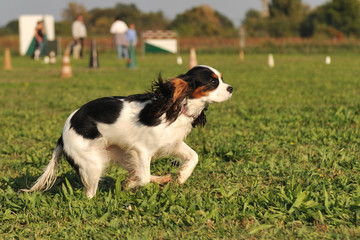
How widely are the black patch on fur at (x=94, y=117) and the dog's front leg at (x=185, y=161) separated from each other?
68 centimetres

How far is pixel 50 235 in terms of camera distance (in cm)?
356

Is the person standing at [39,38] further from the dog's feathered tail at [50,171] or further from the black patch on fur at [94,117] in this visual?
the black patch on fur at [94,117]

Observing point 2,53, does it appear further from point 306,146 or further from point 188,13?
point 188,13

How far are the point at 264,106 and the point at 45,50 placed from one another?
81.9ft

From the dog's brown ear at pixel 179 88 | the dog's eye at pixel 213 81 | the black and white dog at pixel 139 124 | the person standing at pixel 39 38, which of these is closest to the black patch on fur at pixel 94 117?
the black and white dog at pixel 139 124

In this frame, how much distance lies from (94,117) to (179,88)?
29.5 inches

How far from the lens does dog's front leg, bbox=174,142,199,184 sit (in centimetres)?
449

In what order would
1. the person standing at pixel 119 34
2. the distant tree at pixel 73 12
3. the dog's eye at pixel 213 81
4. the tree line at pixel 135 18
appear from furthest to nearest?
1. the distant tree at pixel 73 12
2. the tree line at pixel 135 18
3. the person standing at pixel 119 34
4. the dog's eye at pixel 213 81

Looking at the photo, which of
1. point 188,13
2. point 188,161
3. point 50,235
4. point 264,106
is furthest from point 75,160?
point 188,13

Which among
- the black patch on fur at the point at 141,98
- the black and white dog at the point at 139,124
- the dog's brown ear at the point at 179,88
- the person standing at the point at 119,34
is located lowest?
the black and white dog at the point at 139,124

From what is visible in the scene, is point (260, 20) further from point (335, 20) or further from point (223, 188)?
point (223, 188)

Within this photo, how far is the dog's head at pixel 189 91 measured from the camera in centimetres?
407

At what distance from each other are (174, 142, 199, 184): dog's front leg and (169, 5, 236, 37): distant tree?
55.6 metres

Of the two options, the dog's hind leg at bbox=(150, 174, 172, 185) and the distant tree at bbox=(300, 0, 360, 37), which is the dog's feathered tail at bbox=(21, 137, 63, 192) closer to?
the dog's hind leg at bbox=(150, 174, 172, 185)
